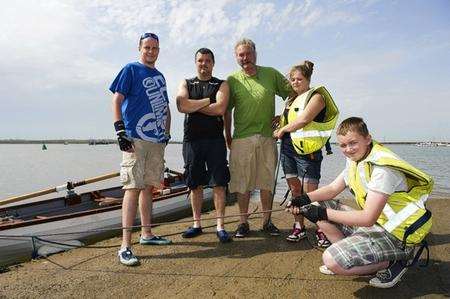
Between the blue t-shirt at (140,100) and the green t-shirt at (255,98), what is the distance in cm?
120

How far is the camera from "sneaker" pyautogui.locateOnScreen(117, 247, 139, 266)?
4.37 m

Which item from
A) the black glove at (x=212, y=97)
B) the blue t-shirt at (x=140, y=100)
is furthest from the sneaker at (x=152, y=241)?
the black glove at (x=212, y=97)

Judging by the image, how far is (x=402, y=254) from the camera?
341cm

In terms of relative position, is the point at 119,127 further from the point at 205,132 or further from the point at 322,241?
the point at 322,241

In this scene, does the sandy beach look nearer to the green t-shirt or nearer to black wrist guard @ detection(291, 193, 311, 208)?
black wrist guard @ detection(291, 193, 311, 208)

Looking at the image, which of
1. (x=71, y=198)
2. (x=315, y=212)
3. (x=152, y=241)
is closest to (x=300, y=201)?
(x=315, y=212)

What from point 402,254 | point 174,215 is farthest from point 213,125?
point 174,215

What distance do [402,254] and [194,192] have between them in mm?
2944

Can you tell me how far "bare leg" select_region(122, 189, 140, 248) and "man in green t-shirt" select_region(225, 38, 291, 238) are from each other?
1.53 metres

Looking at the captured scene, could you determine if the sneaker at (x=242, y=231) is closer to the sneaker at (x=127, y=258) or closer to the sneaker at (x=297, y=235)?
the sneaker at (x=297, y=235)

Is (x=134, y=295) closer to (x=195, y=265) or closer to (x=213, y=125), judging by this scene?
(x=195, y=265)

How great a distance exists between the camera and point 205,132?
5230mm

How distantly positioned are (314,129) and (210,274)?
7.61 feet

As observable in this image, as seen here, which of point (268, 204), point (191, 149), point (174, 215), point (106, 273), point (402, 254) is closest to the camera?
point (402, 254)
